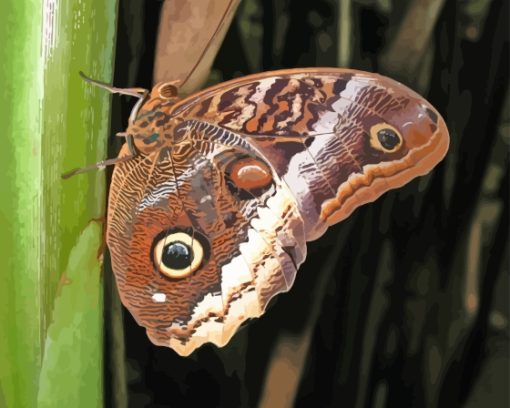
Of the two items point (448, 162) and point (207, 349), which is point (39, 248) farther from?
point (448, 162)

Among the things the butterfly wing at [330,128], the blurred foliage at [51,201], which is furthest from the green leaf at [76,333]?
the butterfly wing at [330,128]

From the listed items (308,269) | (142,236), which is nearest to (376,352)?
(308,269)

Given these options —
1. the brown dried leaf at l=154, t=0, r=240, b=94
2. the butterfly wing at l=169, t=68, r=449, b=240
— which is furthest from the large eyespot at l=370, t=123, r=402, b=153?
the brown dried leaf at l=154, t=0, r=240, b=94

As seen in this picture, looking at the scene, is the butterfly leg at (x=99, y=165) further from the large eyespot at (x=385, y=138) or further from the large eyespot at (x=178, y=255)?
the large eyespot at (x=385, y=138)

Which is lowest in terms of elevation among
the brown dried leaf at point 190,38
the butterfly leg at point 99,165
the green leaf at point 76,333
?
the green leaf at point 76,333

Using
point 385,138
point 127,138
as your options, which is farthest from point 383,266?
point 127,138

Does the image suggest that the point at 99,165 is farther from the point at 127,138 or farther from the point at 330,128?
the point at 330,128
